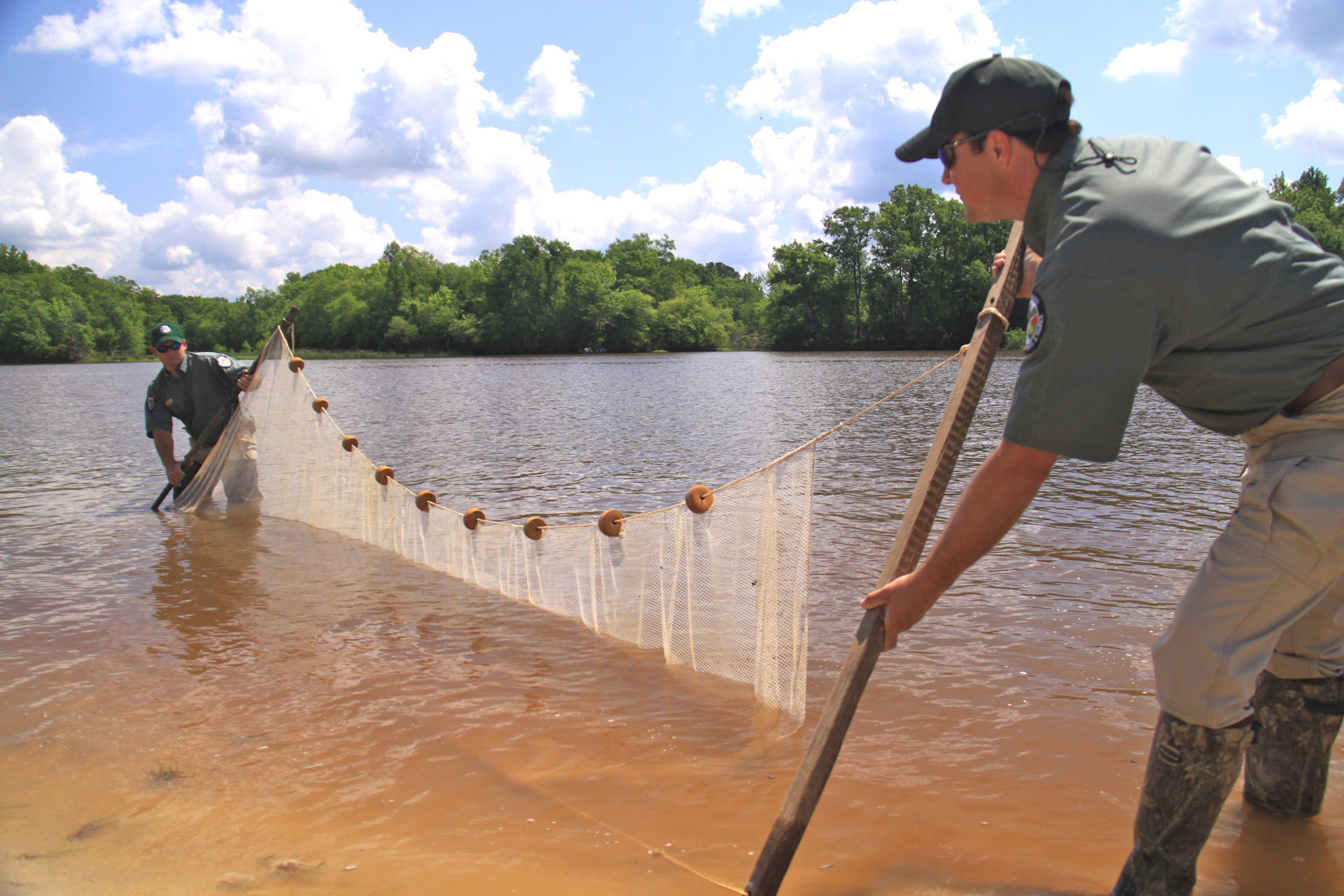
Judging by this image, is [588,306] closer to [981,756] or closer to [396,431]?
[396,431]

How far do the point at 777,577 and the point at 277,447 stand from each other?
7602 mm

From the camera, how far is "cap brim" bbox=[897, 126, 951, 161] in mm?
2184

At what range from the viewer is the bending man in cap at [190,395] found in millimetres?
9594

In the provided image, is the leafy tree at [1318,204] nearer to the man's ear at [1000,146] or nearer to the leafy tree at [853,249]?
the leafy tree at [853,249]

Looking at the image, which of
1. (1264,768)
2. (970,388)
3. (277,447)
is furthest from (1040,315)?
(277,447)

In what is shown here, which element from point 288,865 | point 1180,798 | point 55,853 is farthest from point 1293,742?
point 55,853

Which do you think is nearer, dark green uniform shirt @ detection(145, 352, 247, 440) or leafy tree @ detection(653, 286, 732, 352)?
dark green uniform shirt @ detection(145, 352, 247, 440)

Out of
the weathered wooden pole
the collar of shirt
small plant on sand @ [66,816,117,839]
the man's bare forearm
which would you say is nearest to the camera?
the collar of shirt

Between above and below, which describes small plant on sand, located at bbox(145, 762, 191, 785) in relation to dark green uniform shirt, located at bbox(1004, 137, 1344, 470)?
below

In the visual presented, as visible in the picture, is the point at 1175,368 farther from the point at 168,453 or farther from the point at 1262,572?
the point at 168,453

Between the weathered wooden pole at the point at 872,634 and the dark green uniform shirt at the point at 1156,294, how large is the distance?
34 centimetres

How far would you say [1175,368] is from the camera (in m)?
2.04

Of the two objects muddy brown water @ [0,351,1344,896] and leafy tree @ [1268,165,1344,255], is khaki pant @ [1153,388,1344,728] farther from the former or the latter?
leafy tree @ [1268,165,1344,255]

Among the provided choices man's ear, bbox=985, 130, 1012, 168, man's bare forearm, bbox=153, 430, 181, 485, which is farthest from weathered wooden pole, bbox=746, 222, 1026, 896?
man's bare forearm, bbox=153, 430, 181, 485
